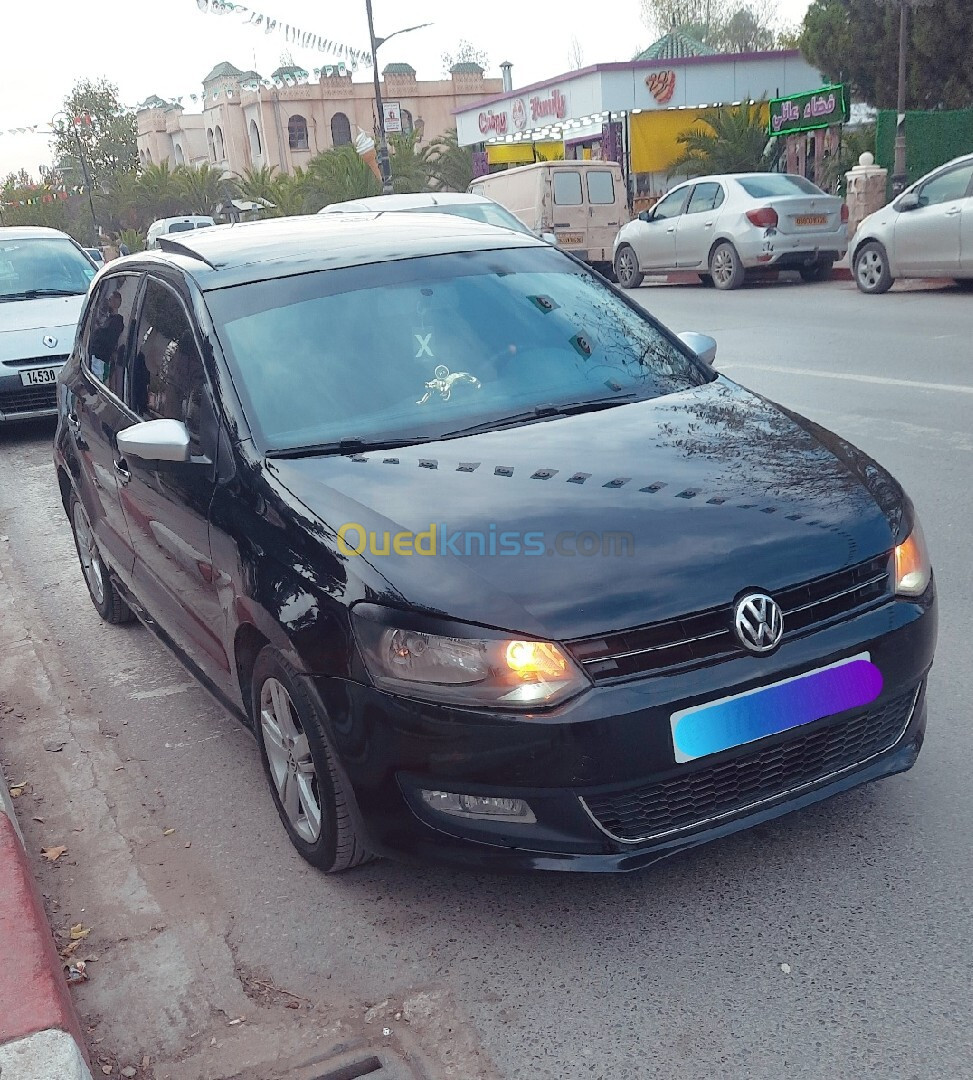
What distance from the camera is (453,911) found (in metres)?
3.03

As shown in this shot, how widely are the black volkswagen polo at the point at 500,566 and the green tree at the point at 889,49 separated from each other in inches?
1013

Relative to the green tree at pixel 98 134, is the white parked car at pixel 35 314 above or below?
below

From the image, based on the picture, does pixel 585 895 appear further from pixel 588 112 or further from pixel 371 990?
pixel 588 112

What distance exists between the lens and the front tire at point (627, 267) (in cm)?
1988

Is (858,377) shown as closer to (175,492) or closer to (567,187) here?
(175,492)

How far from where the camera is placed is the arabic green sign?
2709cm

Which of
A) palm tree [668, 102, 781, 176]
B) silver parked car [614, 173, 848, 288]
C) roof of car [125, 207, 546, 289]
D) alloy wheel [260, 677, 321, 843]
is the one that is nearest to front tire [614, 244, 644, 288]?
silver parked car [614, 173, 848, 288]

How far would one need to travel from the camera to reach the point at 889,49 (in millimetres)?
28125

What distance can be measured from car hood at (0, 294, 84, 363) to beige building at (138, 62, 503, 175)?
203 feet

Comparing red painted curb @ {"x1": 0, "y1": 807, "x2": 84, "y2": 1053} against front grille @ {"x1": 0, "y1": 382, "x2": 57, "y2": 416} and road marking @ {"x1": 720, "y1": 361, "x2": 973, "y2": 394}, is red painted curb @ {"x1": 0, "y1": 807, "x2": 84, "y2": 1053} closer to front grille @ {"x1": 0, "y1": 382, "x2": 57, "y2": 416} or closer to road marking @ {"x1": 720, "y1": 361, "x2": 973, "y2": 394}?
road marking @ {"x1": 720, "y1": 361, "x2": 973, "y2": 394}

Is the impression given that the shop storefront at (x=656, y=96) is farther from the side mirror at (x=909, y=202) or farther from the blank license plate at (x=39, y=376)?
the blank license plate at (x=39, y=376)

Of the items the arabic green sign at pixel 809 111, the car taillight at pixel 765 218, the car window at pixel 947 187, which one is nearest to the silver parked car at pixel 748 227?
the car taillight at pixel 765 218

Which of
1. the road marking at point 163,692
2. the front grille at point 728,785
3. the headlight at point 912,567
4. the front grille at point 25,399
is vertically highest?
the headlight at point 912,567

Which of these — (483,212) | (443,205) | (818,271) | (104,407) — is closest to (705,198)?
(818,271)
